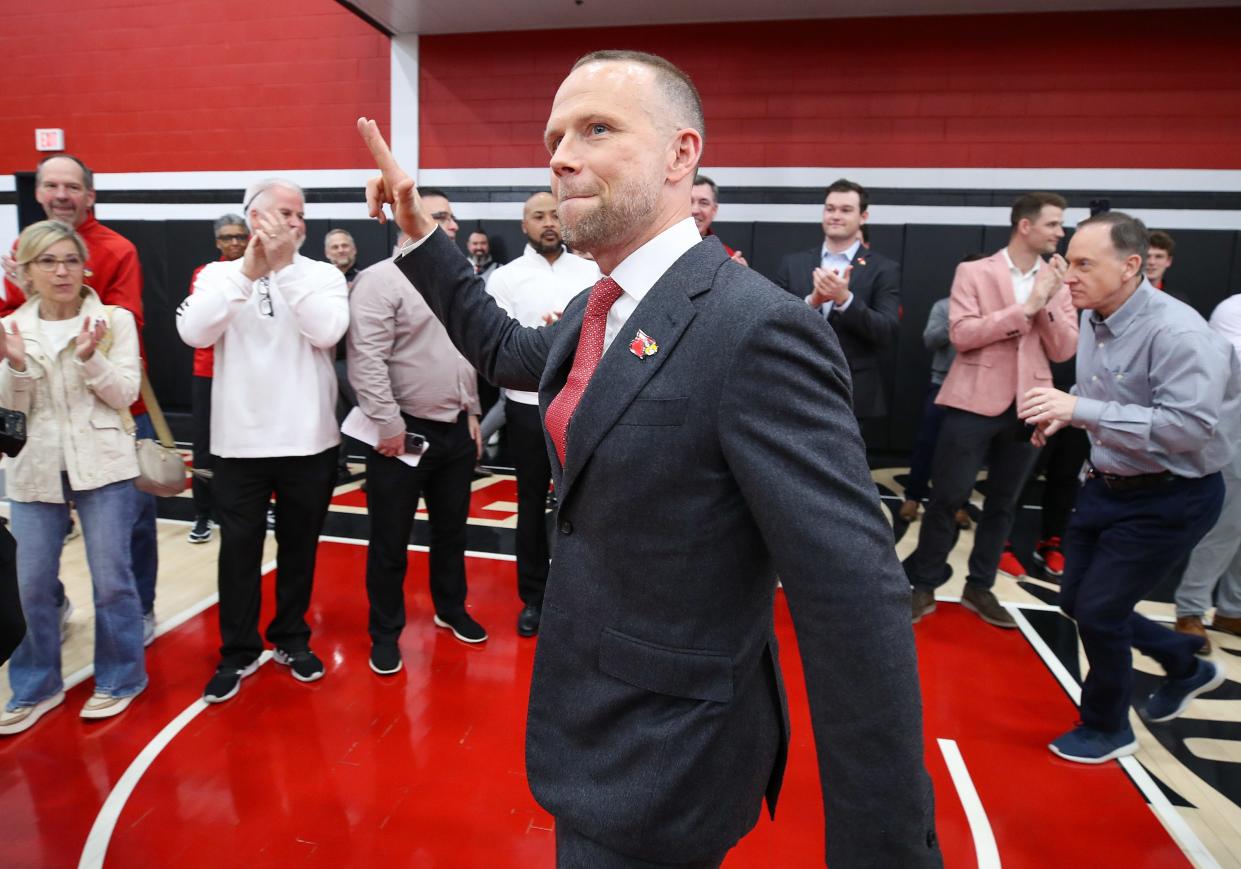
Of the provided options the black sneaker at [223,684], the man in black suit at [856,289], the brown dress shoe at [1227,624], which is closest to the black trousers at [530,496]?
the black sneaker at [223,684]

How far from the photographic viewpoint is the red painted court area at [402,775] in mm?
2291

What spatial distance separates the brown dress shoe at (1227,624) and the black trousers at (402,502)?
3.65 m

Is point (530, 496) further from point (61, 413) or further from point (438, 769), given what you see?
point (61, 413)

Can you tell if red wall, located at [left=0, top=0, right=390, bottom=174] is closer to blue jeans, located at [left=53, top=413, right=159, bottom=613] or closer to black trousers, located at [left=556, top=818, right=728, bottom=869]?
blue jeans, located at [left=53, top=413, right=159, bottom=613]

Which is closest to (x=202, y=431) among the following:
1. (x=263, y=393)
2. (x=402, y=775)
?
(x=263, y=393)

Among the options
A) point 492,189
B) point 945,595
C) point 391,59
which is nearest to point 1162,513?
point 945,595

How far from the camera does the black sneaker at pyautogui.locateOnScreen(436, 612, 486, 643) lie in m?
3.59

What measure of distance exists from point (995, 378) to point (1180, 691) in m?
1.51

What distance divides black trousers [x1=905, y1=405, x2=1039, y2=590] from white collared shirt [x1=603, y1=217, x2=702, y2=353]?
3033 mm

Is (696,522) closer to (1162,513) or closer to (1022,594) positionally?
(1162,513)

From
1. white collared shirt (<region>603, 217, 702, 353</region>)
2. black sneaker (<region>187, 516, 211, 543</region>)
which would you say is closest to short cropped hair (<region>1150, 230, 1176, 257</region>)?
white collared shirt (<region>603, 217, 702, 353</region>)

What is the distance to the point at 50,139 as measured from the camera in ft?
27.1

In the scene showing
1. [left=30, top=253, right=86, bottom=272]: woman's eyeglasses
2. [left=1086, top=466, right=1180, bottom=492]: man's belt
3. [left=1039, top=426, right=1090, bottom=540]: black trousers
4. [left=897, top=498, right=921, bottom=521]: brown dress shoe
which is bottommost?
[left=897, top=498, right=921, bottom=521]: brown dress shoe

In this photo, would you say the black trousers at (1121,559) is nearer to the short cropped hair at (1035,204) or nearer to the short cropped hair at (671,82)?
the short cropped hair at (1035,204)
